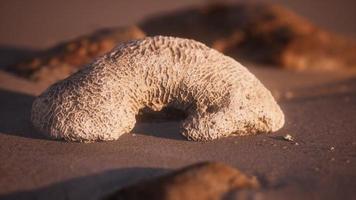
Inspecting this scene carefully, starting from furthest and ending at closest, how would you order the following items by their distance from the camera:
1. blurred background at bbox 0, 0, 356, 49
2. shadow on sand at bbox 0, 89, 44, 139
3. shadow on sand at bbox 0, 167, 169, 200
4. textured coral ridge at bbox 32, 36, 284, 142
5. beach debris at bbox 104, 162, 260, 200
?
blurred background at bbox 0, 0, 356, 49 < shadow on sand at bbox 0, 89, 44, 139 < textured coral ridge at bbox 32, 36, 284, 142 < shadow on sand at bbox 0, 167, 169, 200 < beach debris at bbox 104, 162, 260, 200

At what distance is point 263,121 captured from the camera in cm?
449

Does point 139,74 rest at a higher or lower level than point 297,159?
higher

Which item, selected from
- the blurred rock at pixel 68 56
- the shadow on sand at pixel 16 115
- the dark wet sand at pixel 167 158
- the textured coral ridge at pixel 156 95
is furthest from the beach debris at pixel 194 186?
the blurred rock at pixel 68 56

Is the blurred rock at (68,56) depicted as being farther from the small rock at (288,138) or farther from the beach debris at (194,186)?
the beach debris at (194,186)

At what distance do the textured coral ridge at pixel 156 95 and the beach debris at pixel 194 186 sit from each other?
1.02 metres

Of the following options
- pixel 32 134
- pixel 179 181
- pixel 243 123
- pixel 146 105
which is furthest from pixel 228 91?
pixel 32 134

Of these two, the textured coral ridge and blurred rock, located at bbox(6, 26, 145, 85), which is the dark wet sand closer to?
the textured coral ridge

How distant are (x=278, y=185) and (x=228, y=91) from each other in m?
1.24

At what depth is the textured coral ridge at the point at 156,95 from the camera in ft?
13.6

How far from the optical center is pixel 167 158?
386 centimetres

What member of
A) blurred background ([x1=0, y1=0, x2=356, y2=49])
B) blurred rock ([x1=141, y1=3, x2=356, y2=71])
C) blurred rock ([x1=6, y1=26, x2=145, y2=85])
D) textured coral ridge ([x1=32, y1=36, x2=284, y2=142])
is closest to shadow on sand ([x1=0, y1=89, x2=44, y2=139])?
textured coral ridge ([x1=32, y1=36, x2=284, y2=142])

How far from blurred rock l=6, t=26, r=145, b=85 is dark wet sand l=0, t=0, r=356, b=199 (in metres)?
1.53

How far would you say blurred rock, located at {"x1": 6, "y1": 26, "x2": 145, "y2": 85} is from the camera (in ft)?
22.5

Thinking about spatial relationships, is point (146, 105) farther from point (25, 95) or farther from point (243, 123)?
point (25, 95)
